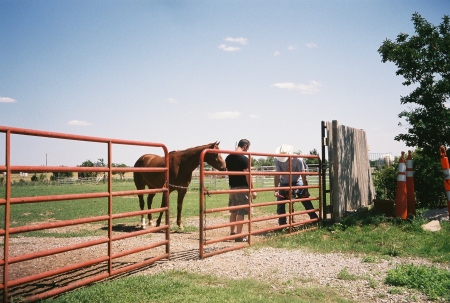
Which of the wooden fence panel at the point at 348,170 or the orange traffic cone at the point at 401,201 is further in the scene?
the wooden fence panel at the point at 348,170

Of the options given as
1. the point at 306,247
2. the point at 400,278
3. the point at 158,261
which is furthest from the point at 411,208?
the point at 158,261

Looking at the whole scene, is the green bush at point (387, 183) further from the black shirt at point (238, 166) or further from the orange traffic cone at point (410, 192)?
the black shirt at point (238, 166)

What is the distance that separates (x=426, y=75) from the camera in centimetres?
916

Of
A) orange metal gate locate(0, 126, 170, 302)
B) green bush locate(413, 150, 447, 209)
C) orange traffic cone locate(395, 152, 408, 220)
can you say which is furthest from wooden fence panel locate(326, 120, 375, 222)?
orange metal gate locate(0, 126, 170, 302)

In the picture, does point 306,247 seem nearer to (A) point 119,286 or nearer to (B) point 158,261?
(B) point 158,261

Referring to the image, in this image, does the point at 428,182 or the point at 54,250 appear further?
the point at 428,182

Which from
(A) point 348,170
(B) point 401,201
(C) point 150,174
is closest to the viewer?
(B) point 401,201

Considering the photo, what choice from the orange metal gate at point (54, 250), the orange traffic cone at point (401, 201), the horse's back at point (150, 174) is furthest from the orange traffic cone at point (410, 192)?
the horse's back at point (150, 174)

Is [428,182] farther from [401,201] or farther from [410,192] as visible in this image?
[401,201]

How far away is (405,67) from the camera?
918 cm

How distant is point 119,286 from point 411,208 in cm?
678

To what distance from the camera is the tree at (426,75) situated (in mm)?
8805

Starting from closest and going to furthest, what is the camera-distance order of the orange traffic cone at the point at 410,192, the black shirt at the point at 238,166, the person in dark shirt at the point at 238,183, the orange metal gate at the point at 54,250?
the orange metal gate at the point at 54,250 → the person in dark shirt at the point at 238,183 → the black shirt at the point at 238,166 → the orange traffic cone at the point at 410,192

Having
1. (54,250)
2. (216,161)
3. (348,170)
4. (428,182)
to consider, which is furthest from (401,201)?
(54,250)
